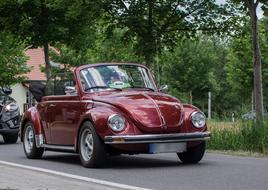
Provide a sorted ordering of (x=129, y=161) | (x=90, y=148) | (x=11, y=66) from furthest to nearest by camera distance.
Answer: (x=11, y=66)
(x=129, y=161)
(x=90, y=148)

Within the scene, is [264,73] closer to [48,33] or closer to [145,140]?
[48,33]

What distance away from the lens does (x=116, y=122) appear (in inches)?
376

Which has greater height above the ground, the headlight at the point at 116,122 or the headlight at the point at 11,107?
the headlight at the point at 11,107

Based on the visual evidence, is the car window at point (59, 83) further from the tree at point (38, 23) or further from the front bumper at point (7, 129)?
the tree at point (38, 23)

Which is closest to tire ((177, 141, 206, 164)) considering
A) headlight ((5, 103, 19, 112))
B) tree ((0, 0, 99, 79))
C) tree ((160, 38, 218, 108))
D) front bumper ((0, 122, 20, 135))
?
front bumper ((0, 122, 20, 135))

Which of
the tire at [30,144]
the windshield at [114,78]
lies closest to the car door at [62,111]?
the windshield at [114,78]

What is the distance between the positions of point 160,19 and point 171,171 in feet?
28.1

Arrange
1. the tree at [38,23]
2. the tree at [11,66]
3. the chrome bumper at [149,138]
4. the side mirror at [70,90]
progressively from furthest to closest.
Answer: the tree at [11,66], the tree at [38,23], the side mirror at [70,90], the chrome bumper at [149,138]

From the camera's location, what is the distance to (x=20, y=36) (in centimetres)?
2094

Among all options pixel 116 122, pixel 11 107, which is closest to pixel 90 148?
pixel 116 122

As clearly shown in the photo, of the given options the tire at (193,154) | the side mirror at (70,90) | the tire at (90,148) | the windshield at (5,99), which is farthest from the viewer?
the windshield at (5,99)

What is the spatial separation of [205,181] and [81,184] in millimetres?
1546

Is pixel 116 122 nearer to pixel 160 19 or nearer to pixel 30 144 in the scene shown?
pixel 30 144

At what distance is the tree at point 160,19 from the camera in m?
16.7
